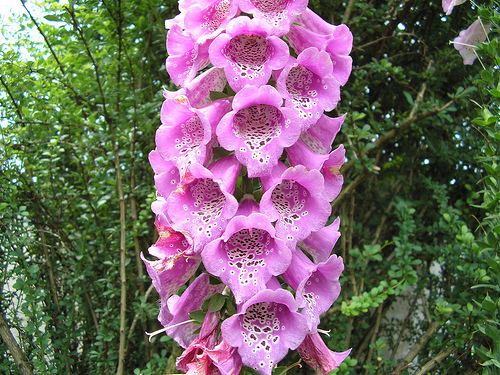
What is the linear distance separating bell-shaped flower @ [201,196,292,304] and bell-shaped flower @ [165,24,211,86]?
442 mm

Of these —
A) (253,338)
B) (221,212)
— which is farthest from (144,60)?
(253,338)

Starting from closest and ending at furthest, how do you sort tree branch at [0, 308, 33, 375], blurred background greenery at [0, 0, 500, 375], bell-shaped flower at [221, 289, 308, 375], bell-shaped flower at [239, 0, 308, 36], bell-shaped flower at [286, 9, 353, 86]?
bell-shaped flower at [221, 289, 308, 375]
bell-shaped flower at [239, 0, 308, 36]
bell-shaped flower at [286, 9, 353, 86]
tree branch at [0, 308, 33, 375]
blurred background greenery at [0, 0, 500, 375]

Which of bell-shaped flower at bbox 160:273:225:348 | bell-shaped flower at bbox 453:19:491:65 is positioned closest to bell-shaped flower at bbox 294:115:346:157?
bell-shaped flower at bbox 160:273:225:348

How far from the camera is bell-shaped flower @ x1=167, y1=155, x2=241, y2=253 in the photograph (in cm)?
90

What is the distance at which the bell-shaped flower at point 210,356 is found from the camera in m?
0.87

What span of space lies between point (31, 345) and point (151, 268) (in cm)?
109

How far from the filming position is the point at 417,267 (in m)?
2.49

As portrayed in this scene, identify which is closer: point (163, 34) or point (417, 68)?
point (163, 34)

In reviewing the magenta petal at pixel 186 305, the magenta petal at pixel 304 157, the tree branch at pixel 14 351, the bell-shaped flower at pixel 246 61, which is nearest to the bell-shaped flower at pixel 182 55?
Answer: the bell-shaped flower at pixel 246 61

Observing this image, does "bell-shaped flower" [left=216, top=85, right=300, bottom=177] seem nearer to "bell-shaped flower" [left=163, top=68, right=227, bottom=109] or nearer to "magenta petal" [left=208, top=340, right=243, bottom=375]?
"bell-shaped flower" [left=163, top=68, right=227, bottom=109]

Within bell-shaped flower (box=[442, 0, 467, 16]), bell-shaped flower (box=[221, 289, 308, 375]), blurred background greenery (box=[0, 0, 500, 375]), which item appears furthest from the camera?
blurred background greenery (box=[0, 0, 500, 375])

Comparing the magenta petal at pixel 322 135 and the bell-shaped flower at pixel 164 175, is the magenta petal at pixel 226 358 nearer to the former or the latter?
the bell-shaped flower at pixel 164 175

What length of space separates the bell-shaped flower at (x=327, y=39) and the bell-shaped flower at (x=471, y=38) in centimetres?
46

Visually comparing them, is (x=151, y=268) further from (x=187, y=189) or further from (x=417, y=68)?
(x=417, y=68)
